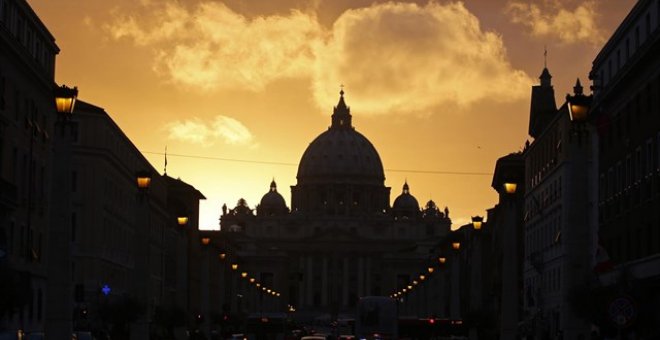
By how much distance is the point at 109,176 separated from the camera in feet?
309

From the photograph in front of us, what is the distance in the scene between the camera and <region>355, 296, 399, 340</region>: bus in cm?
8638

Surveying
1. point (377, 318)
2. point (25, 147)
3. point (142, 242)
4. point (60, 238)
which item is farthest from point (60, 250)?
point (377, 318)

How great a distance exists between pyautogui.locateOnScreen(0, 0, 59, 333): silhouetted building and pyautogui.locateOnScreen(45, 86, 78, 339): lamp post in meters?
15.3

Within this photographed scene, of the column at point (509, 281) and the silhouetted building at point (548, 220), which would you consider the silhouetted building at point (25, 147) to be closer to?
the column at point (509, 281)

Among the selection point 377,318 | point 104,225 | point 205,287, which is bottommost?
point 377,318

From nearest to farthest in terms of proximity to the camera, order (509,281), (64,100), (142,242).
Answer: (64,100), (509,281), (142,242)

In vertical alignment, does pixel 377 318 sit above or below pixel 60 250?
below

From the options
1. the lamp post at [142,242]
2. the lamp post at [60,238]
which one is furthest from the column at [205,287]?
the lamp post at [60,238]

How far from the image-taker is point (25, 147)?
61.6 meters

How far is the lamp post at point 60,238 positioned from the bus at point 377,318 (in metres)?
49.7

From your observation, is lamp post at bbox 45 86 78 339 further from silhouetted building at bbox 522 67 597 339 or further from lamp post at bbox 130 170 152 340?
silhouetted building at bbox 522 67 597 339

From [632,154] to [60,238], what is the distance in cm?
2453

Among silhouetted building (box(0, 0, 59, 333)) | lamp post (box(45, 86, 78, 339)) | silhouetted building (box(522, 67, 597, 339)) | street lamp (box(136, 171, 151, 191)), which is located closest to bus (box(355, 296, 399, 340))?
silhouetted building (box(522, 67, 597, 339))

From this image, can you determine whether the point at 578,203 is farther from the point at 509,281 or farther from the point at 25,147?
the point at 25,147
